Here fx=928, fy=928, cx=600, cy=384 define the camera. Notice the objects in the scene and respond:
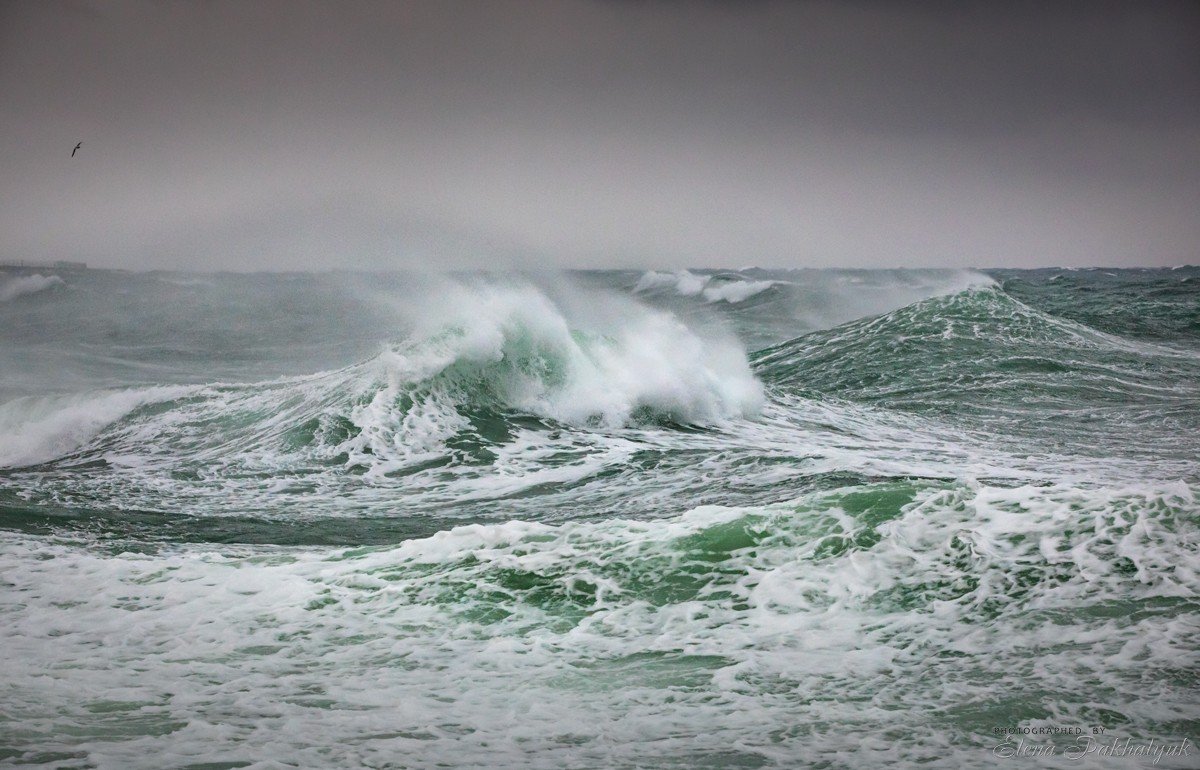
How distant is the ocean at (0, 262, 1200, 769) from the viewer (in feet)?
12.7

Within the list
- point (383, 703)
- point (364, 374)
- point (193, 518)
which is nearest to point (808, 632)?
point (383, 703)

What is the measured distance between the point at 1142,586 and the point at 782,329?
25912 mm

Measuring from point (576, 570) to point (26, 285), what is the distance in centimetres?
4329

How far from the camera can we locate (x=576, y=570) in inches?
Result: 234

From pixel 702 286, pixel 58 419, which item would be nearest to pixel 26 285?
pixel 702 286

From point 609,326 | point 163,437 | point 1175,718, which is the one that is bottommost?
point 1175,718

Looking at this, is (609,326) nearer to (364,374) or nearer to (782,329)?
(364,374)

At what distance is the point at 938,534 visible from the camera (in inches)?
244

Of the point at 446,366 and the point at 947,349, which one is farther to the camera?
the point at 947,349

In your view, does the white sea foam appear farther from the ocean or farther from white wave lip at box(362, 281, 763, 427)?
white wave lip at box(362, 281, 763, 427)

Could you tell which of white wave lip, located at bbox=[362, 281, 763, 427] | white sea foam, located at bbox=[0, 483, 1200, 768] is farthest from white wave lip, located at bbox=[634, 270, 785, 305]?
white sea foam, located at bbox=[0, 483, 1200, 768]

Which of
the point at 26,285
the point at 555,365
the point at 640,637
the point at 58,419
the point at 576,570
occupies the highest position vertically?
the point at 26,285

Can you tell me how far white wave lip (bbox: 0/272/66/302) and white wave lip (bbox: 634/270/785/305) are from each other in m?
28.1

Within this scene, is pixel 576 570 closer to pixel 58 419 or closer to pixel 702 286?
pixel 58 419
